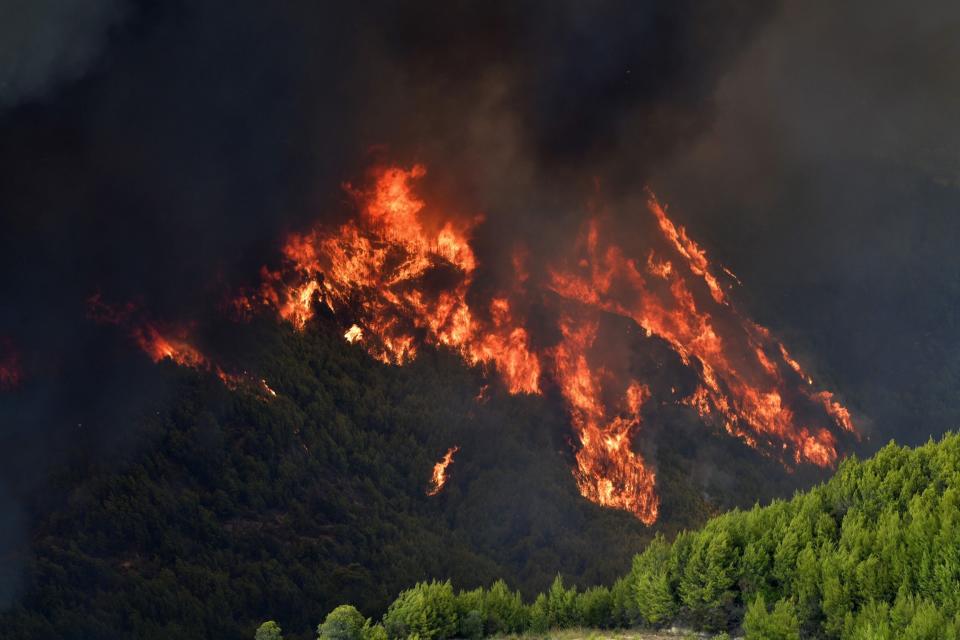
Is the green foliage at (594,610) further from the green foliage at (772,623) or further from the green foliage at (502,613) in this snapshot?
the green foliage at (772,623)

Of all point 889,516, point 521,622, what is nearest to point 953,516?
point 889,516

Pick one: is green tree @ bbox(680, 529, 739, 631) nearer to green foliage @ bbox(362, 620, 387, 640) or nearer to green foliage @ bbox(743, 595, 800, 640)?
green foliage @ bbox(743, 595, 800, 640)

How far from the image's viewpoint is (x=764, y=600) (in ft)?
318

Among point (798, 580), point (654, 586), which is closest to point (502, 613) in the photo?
point (654, 586)

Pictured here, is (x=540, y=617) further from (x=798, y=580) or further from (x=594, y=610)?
(x=798, y=580)

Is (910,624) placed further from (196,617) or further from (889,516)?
(196,617)

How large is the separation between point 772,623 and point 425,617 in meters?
40.5

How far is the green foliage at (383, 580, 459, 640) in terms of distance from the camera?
11194 centimetres

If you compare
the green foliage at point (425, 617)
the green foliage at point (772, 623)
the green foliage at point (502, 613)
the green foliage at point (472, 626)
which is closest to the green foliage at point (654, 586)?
the green foliage at point (502, 613)

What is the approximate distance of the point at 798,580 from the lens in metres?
95.9

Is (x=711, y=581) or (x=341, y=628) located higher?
(x=711, y=581)

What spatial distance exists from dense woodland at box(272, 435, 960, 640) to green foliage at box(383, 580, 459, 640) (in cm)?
15

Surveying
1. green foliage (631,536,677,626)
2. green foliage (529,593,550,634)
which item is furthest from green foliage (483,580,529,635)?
green foliage (631,536,677,626)

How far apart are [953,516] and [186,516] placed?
144288mm
